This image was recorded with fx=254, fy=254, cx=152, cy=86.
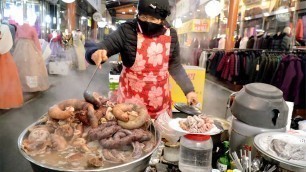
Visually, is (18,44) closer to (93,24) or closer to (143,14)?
(143,14)

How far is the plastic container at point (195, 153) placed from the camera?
4.35 ft

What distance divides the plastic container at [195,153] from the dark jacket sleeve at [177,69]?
946 millimetres

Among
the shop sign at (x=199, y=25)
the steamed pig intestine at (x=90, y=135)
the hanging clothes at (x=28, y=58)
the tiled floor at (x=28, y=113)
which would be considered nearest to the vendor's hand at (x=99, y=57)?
the steamed pig intestine at (x=90, y=135)

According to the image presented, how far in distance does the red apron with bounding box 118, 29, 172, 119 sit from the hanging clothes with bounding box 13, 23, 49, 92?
537cm

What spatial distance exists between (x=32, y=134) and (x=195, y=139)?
0.81 meters

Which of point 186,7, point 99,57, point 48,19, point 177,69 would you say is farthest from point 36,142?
point 186,7

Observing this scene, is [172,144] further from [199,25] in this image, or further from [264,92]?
[199,25]

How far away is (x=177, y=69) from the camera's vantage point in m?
2.36

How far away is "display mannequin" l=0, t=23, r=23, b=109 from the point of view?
520 cm

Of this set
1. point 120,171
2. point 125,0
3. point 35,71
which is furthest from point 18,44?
point 125,0

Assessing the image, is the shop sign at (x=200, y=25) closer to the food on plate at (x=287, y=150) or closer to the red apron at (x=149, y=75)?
the red apron at (x=149, y=75)

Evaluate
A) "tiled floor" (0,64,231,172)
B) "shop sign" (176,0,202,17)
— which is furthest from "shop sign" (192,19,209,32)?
"tiled floor" (0,64,231,172)

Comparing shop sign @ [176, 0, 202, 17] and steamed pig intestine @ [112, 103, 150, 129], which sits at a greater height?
shop sign @ [176, 0, 202, 17]

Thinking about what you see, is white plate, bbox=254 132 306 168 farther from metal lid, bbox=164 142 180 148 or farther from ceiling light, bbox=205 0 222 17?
ceiling light, bbox=205 0 222 17
